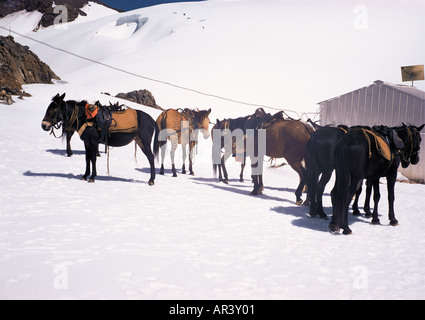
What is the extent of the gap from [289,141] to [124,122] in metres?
4.03

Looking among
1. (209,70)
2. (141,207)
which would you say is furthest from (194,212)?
(209,70)

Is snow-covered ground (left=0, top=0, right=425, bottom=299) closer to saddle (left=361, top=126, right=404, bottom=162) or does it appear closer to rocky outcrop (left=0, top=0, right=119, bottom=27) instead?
saddle (left=361, top=126, right=404, bottom=162)

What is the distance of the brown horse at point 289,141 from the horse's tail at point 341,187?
8.94ft

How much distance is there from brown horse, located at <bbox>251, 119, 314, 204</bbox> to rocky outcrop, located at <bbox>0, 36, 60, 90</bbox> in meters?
16.5

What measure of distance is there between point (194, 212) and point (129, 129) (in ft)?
11.5

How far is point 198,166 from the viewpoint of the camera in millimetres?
15305

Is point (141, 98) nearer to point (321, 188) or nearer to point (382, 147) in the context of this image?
point (321, 188)

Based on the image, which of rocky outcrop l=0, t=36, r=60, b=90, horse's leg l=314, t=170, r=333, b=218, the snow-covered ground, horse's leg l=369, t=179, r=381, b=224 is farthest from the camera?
rocky outcrop l=0, t=36, r=60, b=90

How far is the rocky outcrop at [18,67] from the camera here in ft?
71.1

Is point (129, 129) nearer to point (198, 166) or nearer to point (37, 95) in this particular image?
point (198, 166)

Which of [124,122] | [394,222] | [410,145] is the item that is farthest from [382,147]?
[124,122]

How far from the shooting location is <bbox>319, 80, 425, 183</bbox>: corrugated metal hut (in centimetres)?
1620

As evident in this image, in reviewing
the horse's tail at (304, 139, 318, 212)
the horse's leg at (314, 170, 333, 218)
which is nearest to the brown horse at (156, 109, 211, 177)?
the horse's tail at (304, 139, 318, 212)

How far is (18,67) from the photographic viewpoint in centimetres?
2394
